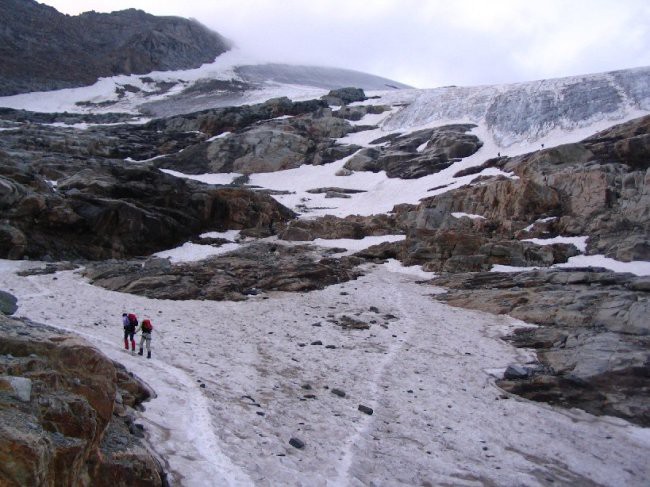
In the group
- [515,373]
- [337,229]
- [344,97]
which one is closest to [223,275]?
[337,229]

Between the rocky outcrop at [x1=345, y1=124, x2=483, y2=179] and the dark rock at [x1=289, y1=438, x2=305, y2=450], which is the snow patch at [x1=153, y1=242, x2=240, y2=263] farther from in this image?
the rocky outcrop at [x1=345, y1=124, x2=483, y2=179]

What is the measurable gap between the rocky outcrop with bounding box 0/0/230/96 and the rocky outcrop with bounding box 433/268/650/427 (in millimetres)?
110292

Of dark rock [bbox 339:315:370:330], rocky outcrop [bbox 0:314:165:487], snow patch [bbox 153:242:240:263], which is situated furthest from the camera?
snow patch [bbox 153:242:240:263]

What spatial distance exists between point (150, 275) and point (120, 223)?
1017 cm

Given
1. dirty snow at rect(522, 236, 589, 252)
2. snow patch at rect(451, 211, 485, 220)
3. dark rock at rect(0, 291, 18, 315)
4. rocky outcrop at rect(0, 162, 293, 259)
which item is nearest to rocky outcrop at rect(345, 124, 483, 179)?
snow patch at rect(451, 211, 485, 220)

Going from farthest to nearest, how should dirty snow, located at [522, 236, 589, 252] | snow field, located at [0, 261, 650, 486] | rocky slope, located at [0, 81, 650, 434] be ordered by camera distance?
dirty snow, located at [522, 236, 589, 252], rocky slope, located at [0, 81, 650, 434], snow field, located at [0, 261, 650, 486]

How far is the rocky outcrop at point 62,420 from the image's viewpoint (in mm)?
4512

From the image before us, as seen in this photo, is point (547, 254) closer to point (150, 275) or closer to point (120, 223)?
point (150, 275)

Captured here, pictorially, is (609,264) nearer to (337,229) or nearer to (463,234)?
(463,234)

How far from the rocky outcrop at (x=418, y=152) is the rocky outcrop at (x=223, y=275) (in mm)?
28274

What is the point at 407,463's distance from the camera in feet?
29.1

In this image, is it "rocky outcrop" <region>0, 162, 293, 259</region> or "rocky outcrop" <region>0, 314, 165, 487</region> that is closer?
"rocky outcrop" <region>0, 314, 165, 487</region>

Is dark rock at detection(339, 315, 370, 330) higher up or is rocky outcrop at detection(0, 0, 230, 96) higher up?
rocky outcrop at detection(0, 0, 230, 96)

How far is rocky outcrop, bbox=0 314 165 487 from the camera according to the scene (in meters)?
4.51
